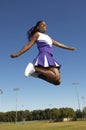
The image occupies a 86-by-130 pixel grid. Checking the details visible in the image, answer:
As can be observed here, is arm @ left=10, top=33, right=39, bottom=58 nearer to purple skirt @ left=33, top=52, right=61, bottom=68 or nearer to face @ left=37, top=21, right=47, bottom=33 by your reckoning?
face @ left=37, top=21, right=47, bottom=33

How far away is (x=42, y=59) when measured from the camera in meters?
5.96

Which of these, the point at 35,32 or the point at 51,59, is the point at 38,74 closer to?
the point at 51,59

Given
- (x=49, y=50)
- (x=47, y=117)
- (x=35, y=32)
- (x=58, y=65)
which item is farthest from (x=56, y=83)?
(x=47, y=117)

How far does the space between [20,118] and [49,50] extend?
650 feet

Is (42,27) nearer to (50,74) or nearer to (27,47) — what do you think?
(27,47)

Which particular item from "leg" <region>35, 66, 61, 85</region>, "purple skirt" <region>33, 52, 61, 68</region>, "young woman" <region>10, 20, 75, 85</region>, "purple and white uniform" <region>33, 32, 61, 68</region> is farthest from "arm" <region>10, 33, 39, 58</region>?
"leg" <region>35, 66, 61, 85</region>

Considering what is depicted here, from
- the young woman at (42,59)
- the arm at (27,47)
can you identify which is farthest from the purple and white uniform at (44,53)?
the arm at (27,47)

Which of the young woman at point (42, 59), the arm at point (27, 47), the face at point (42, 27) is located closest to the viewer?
the arm at point (27, 47)

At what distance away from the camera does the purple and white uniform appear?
591cm

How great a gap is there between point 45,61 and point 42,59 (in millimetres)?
111

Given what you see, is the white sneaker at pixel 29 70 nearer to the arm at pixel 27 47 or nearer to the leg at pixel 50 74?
the leg at pixel 50 74

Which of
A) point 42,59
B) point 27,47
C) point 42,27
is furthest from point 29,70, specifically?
point 42,27

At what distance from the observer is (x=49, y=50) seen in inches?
246

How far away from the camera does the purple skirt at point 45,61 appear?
19.3 feet
